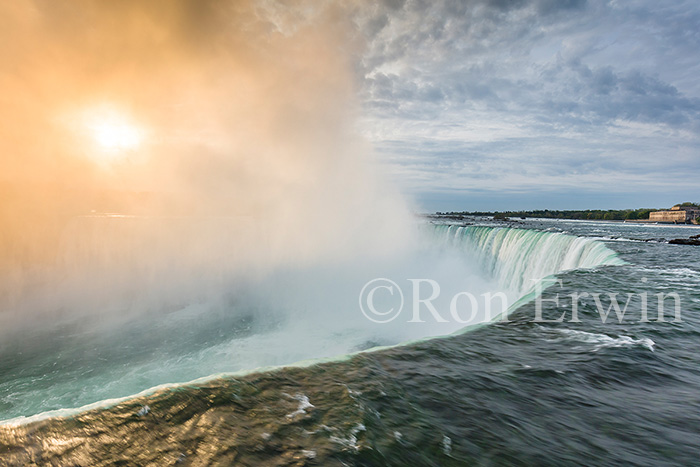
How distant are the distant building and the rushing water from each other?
93.8 meters

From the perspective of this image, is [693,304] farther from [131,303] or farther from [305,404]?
[131,303]

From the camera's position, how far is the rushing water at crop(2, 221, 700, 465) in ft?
8.28

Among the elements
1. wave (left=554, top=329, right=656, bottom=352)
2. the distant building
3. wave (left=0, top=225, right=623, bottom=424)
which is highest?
the distant building

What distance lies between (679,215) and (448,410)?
4019 inches

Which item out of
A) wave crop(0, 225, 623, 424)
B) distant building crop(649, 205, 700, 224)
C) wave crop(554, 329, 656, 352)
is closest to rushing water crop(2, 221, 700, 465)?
wave crop(554, 329, 656, 352)

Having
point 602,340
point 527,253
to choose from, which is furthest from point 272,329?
point 527,253

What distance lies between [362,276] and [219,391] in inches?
828

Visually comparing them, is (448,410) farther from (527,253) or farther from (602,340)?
(527,253)

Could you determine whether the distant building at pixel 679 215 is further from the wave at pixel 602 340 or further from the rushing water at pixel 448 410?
the wave at pixel 602 340

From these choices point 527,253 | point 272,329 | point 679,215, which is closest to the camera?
point 272,329

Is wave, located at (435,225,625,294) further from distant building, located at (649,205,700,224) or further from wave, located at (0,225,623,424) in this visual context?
distant building, located at (649,205,700,224)

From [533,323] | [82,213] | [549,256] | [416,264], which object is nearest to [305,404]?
[533,323]

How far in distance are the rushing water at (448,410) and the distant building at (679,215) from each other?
93773mm

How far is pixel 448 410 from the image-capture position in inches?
130
